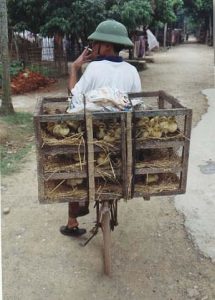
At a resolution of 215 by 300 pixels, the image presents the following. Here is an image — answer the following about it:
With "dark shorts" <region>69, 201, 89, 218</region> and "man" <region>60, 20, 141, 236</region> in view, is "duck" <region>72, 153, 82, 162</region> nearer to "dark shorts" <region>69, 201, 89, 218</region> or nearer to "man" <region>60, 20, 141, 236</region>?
"man" <region>60, 20, 141, 236</region>

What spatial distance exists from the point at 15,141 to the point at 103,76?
4051mm

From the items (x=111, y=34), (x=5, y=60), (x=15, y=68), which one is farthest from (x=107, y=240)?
(x=15, y=68)

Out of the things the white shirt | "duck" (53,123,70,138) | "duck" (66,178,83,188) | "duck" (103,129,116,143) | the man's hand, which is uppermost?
the man's hand

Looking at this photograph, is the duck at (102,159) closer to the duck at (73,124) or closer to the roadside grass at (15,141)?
the duck at (73,124)

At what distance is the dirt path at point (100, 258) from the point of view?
3059 millimetres

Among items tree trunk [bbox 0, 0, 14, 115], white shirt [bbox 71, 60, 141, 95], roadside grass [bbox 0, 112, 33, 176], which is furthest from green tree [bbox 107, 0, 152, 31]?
white shirt [bbox 71, 60, 141, 95]

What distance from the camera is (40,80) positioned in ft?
42.5

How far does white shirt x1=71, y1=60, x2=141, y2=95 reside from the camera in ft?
10.2

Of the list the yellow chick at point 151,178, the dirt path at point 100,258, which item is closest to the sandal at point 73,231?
the dirt path at point 100,258

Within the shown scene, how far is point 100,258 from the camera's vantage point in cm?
346

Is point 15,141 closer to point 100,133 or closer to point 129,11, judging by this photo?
point 100,133

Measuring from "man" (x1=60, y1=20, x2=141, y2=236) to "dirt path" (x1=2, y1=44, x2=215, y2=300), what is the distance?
4.36 ft

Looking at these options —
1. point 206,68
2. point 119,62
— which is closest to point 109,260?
point 119,62

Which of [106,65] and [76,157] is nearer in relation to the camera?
[76,157]
